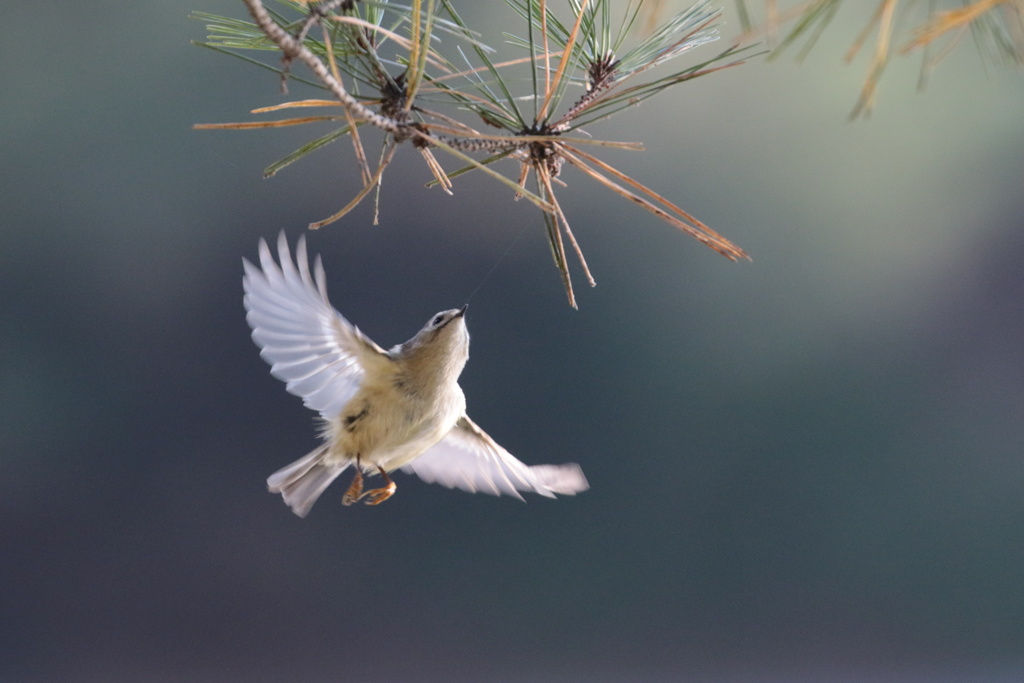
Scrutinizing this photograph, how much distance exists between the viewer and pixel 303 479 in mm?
727

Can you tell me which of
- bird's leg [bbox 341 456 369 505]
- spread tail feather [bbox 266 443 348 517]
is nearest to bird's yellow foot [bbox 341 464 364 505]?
bird's leg [bbox 341 456 369 505]

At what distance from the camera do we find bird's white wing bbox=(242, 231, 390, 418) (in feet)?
1.57

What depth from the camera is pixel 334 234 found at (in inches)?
55.5

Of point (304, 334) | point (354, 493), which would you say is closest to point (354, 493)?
point (354, 493)

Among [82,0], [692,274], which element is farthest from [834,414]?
[82,0]

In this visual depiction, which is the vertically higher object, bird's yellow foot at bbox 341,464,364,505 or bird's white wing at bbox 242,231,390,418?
bird's white wing at bbox 242,231,390,418

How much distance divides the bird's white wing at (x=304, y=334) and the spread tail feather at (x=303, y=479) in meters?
0.10

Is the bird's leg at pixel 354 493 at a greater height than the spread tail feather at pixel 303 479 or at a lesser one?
lesser

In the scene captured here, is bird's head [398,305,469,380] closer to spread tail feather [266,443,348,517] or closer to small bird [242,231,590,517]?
small bird [242,231,590,517]

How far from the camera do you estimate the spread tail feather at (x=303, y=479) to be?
0.70 meters

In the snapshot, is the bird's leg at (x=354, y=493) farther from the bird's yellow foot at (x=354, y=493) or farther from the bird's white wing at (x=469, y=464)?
the bird's white wing at (x=469, y=464)

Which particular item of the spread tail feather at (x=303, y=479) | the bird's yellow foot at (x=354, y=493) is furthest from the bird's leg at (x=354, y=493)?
the spread tail feather at (x=303, y=479)

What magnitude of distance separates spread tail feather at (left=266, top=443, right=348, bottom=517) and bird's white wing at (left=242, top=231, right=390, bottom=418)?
10 cm

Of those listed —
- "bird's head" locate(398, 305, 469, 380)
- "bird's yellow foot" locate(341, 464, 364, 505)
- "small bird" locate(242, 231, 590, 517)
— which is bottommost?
"bird's yellow foot" locate(341, 464, 364, 505)
